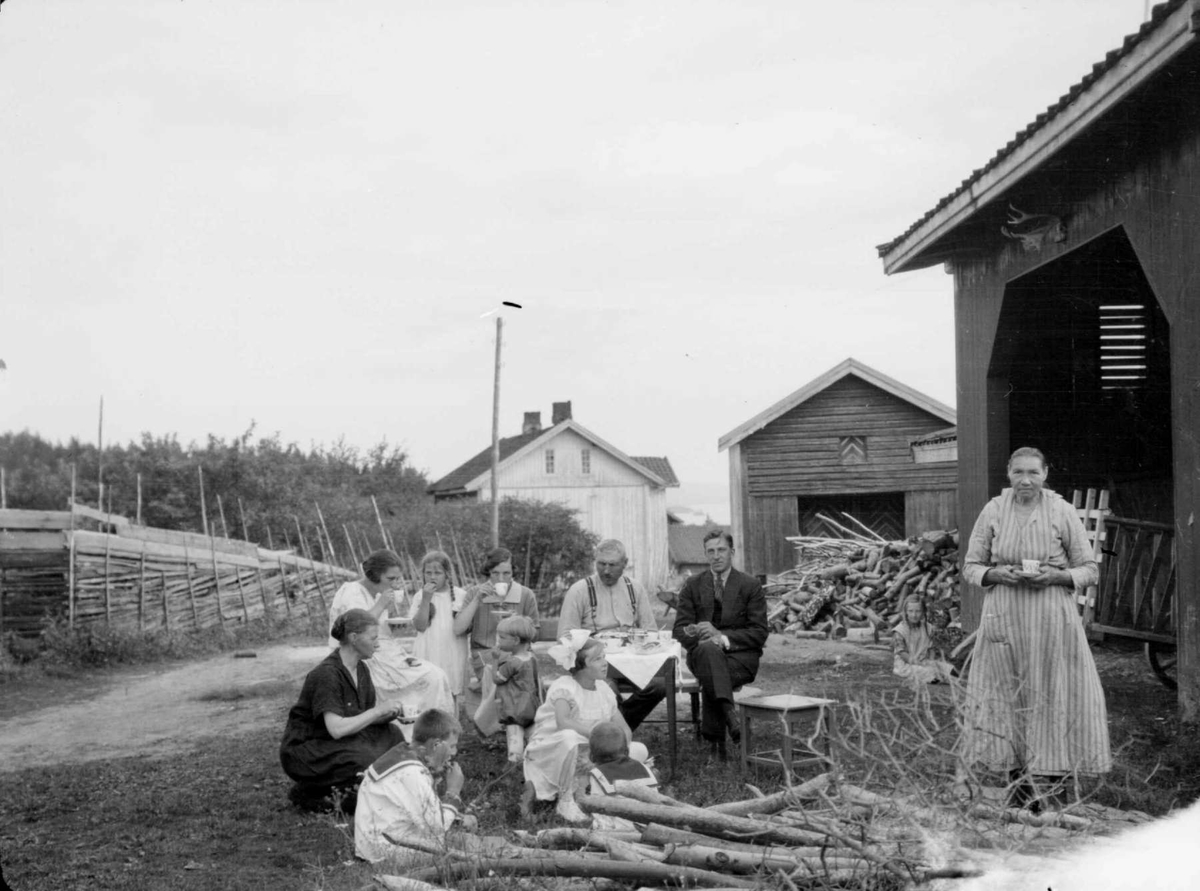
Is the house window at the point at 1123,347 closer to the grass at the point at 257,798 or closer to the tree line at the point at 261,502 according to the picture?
the grass at the point at 257,798

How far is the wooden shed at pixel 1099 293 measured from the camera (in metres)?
7.49

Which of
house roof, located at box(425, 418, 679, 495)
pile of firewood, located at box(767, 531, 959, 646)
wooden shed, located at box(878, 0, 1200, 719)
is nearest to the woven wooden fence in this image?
pile of firewood, located at box(767, 531, 959, 646)

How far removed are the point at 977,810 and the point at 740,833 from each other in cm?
85

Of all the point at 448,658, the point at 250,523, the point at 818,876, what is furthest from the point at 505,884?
the point at 250,523

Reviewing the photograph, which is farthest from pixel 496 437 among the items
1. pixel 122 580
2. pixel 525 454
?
pixel 525 454

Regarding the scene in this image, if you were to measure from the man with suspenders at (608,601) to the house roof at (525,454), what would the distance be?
1224 inches

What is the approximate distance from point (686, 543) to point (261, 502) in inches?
732

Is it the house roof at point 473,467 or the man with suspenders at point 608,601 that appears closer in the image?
the man with suspenders at point 608,601

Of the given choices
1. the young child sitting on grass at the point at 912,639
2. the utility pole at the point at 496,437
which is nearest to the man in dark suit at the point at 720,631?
the young child sitting on grass at the point at 912,639

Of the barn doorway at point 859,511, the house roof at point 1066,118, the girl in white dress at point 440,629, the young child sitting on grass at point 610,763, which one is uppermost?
the house roof at point 1066,118

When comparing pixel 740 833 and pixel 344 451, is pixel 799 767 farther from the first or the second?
pixel 344 451

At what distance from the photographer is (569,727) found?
6.85 m

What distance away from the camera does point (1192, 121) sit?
738 centimetres

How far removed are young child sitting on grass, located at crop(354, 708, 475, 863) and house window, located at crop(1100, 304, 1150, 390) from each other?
8.74 metres
